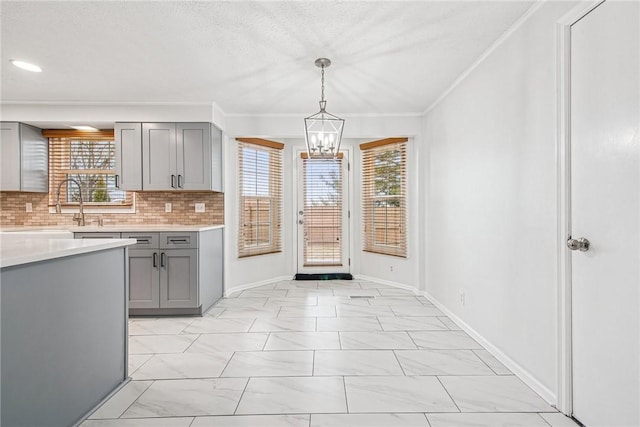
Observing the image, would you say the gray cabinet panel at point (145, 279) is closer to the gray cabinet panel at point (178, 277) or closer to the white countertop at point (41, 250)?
the gray cabinet panel at point (178, 277)

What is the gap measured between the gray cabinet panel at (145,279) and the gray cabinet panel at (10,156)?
5.78 ft

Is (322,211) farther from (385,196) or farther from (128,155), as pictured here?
(128,155)

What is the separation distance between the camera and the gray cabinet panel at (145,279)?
359 cm

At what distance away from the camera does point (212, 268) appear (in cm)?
405

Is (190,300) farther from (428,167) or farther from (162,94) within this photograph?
(428,167)

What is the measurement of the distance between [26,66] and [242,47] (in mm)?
1961

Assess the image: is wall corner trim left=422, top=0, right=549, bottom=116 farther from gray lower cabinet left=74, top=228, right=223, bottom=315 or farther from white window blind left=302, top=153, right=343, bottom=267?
gray lower cabinet left=74, top=228, right=223, bottom=315

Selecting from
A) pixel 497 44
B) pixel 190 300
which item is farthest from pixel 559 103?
pixel 190 300

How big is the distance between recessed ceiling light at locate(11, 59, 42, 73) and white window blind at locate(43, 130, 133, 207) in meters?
1.36

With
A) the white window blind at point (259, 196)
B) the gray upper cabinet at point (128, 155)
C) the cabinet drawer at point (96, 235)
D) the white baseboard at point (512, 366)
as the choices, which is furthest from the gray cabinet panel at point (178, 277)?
the white baseboard at point (512, 366)

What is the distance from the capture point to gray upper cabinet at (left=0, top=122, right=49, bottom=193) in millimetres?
3912

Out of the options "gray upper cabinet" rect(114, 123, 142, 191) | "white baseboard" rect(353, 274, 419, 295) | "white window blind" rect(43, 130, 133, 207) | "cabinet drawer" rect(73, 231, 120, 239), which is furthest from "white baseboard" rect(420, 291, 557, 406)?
"white window blind" rect(43, 130, 133, 207)

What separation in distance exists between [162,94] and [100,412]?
3.00 meters

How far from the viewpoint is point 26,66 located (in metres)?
2.95
